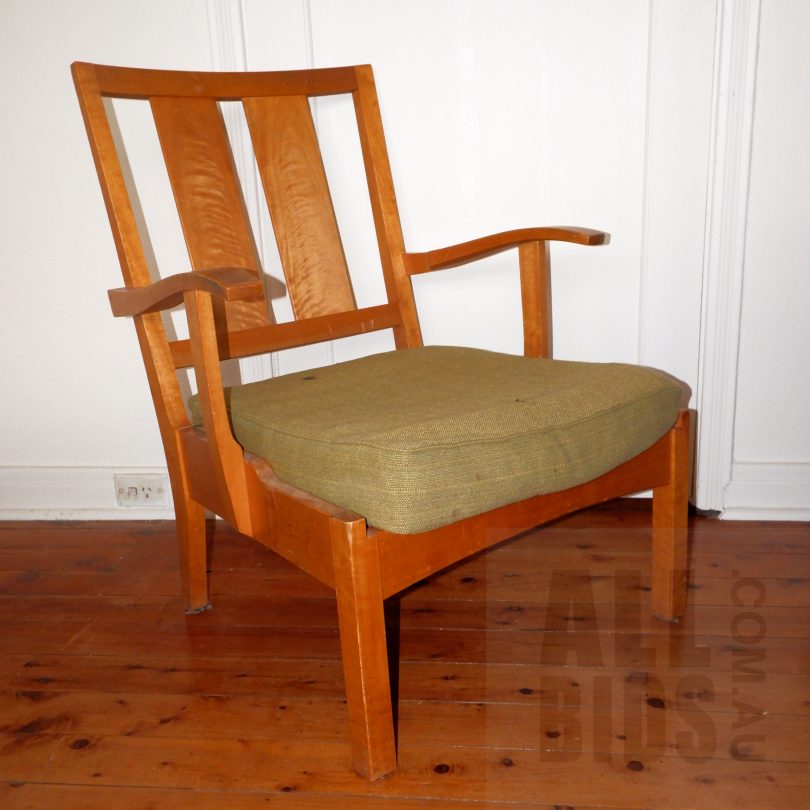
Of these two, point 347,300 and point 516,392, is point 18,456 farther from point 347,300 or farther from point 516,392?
point 516,392

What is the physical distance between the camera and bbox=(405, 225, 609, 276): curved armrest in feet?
4.08

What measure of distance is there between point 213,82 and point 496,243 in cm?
54

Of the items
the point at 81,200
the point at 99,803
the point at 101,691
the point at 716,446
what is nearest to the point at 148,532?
the point at 101,691

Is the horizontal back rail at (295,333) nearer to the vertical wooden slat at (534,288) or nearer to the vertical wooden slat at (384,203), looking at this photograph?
the vertical wooden slat at (384,203)

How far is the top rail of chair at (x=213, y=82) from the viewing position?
4.10ft

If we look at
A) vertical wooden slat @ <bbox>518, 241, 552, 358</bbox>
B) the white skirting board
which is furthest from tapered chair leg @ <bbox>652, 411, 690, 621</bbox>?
the white skirting board

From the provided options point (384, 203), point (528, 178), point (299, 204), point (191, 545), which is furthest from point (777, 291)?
point (191, 545)

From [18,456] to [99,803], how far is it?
1034mm

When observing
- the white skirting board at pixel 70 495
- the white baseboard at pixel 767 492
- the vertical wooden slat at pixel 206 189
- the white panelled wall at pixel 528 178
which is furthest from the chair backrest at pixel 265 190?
the white baseboard at pixel 767 492

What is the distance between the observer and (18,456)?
1823mm

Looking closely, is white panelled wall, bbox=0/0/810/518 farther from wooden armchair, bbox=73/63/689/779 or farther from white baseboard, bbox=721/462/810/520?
wooden armchair, bbox=73/63/689/779

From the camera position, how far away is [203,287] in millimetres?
944

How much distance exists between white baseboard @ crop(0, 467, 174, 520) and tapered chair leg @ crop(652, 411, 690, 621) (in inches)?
40.9

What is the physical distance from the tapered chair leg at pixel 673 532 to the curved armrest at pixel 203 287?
2.13ft
